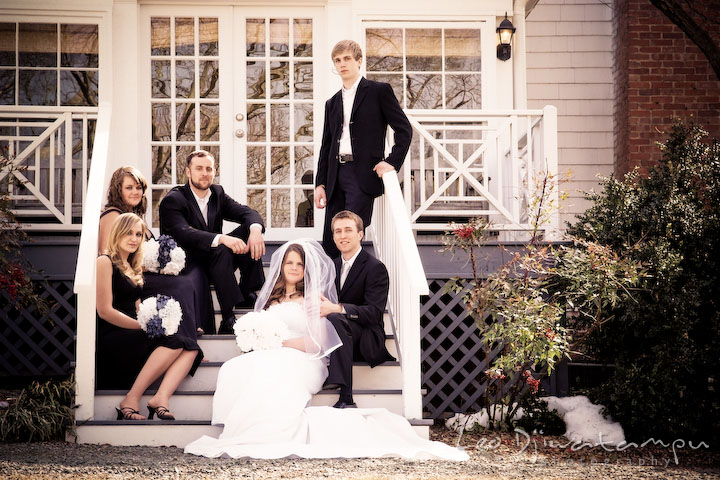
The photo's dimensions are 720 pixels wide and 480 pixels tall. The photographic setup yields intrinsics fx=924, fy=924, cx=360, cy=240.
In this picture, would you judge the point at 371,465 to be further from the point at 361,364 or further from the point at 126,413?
the point at 126,413

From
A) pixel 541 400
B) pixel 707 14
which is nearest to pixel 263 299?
pixel 541 400

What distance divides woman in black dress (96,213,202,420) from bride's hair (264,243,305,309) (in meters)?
0.59

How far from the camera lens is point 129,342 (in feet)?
18.8

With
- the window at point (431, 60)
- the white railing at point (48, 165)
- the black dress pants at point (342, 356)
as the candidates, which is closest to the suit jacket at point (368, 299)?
the black dress pants at point (342, 356)

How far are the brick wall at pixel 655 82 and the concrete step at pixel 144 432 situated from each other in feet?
19.1

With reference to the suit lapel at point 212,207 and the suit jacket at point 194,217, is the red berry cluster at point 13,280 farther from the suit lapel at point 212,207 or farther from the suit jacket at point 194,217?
the suit lapel at point 212,207

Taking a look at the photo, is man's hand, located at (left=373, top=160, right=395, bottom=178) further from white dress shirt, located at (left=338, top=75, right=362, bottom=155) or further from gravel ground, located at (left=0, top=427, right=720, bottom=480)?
gravel ground, located at (left=0, top=427, right=720, bottom=480)

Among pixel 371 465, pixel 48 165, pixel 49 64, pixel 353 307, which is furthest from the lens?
pixel 49 64

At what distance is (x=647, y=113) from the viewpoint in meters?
9.46

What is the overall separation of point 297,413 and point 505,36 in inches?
181

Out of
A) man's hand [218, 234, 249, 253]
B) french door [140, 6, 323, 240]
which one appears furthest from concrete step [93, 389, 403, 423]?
french door [140, 6, 323, 240]

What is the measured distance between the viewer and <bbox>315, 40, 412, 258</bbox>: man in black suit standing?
6699 millimetres

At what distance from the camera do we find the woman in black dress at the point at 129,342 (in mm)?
5531

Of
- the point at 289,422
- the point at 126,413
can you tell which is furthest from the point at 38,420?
the point at 289,422
